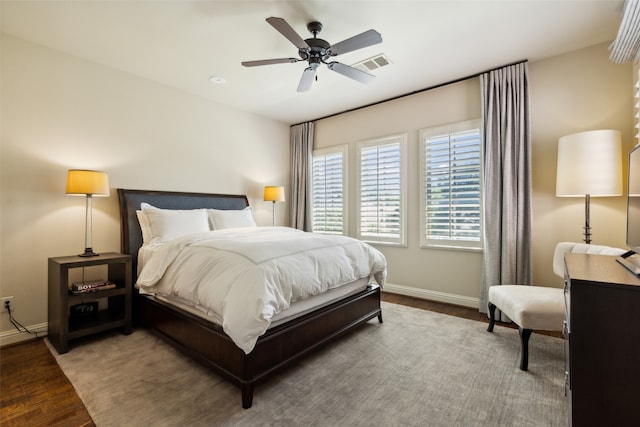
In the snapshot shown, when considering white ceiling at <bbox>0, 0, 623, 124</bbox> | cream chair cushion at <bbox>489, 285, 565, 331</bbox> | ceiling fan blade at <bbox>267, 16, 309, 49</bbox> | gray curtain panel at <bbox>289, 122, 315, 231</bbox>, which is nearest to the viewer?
ceiling fan blade at <bbox>267, 16, 309, 49</bbox>

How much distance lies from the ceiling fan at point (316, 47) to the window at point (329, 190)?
205 cm

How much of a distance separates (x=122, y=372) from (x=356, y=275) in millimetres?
1977

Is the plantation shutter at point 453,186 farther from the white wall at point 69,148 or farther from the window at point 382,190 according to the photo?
the white wall at point 69,148

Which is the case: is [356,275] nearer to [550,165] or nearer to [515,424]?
[515,424]

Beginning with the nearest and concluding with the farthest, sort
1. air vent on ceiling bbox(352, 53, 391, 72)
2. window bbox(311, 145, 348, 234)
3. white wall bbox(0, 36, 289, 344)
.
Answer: white wall bbox(0, 36, 289, 344)
air vent on ceiling bbox(352, 53, 391, 72)
window bbox(311, 145, 348, 234)

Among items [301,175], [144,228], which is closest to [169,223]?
[144,228]

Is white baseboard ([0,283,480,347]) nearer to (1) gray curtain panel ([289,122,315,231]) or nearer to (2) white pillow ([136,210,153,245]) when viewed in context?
(2) white pillow ([136,210,153,245])

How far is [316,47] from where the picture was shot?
248cm

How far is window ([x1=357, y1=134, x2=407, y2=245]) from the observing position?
13.7 ft

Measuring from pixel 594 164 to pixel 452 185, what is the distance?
1407 mm

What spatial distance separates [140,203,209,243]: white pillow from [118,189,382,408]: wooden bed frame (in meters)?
0.23

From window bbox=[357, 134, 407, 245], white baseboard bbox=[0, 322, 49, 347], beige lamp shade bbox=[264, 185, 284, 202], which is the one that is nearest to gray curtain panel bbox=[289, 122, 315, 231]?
beige lamp shade bbox=[264, 185, 284, 202]

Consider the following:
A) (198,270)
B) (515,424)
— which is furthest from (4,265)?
(515,424)

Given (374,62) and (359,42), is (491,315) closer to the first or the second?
(359,42)
